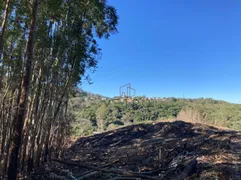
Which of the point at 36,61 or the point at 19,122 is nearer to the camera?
the point at 19,122

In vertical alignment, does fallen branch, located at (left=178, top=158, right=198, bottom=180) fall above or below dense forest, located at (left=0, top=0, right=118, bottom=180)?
below

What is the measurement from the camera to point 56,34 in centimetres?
601

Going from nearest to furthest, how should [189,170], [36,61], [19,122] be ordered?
[19,122], [189,170], [36,61]

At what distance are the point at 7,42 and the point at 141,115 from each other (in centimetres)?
2692

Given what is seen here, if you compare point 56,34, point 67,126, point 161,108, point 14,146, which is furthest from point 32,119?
point 161,108

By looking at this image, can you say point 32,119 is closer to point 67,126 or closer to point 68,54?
point 68,54

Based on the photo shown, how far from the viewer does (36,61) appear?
594 cm

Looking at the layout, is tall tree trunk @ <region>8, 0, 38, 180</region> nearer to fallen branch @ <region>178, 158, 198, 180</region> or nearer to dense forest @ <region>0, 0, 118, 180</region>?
dense forest @ <region>0, 0, 118, 180</region>

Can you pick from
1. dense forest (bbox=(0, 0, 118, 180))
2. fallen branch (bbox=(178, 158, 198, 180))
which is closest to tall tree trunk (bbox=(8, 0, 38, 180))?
dense forest (bbox=(0, 0, 118, 180))

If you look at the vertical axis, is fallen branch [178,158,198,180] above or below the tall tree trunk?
below

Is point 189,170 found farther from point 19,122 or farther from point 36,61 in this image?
point 36,61

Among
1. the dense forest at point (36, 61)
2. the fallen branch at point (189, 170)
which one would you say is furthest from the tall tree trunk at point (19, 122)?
the fallen branch at point (189, 170)

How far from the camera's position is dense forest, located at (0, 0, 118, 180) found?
4.45 metres

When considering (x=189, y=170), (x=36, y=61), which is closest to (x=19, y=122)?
(x=36, y=61)
